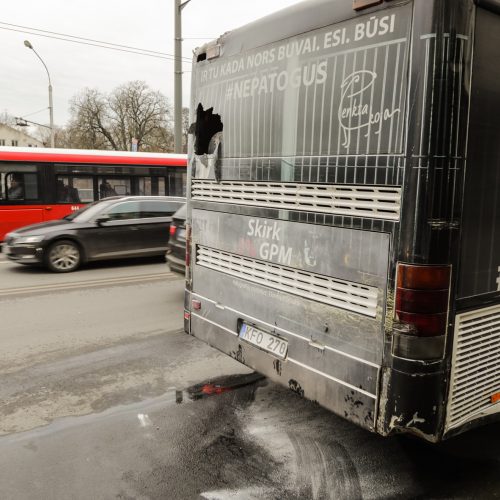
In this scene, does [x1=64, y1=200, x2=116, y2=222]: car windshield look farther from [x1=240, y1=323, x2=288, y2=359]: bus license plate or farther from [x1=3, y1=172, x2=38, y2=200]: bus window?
[x1=240, y1=323, x2=288, y2=359]: bus license plate

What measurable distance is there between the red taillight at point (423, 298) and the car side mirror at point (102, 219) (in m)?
9.06

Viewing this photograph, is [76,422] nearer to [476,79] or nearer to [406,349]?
[406,349]

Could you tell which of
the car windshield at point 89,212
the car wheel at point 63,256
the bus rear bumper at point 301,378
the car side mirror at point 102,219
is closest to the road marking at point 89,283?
the car wheel at point 63,256

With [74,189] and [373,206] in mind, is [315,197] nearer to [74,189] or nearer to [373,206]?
[373,206]

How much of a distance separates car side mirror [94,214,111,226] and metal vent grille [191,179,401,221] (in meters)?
7.10

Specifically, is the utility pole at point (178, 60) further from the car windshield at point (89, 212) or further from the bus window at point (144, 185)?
the car windshield at point (89, 212)

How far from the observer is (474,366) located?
9.65ft

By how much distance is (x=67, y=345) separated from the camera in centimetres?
574

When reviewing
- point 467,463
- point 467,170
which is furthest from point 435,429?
point 467,170

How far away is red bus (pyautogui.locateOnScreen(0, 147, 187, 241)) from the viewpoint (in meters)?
13.3

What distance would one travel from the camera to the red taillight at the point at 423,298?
2.64 meters

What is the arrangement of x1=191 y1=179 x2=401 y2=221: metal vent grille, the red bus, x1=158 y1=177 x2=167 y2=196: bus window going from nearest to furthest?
x1=191 y1=179 x2=401 y2=221: metal vent grille < the red bus < x1=158 y1=177 x2=167 y2=196: bus window

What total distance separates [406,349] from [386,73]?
1498mm

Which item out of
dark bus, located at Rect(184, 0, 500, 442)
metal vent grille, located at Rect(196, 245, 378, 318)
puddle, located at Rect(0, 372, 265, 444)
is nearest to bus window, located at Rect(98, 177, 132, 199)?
puddle, located at Rect(0, 372, 265, 444)
